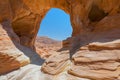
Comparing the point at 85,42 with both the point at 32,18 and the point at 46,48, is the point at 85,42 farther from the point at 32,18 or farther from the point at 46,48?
the point at 46,48

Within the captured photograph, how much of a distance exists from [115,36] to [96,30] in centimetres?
52

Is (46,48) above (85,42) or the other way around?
above

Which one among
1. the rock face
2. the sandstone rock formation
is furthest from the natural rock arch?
the sandstone rock formation

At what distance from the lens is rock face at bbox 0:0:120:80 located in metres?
2.89

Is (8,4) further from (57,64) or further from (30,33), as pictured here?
(57,64)

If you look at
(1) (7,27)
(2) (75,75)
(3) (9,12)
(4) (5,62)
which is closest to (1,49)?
(4) (5,62)

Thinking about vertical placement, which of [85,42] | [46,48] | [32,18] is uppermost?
[46,48]

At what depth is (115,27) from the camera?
11.2 feet

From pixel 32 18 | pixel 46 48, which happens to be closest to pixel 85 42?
pixel 32 18

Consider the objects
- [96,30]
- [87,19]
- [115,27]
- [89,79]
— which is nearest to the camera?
[89,79]

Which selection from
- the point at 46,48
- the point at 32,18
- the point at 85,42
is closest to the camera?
the point at 85,42

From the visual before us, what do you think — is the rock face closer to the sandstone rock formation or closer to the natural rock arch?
the natural rock arch

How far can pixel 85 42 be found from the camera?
346cm

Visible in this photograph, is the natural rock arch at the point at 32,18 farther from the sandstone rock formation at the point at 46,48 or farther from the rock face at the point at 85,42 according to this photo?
the sandstone rock formation at the point at 46,48
